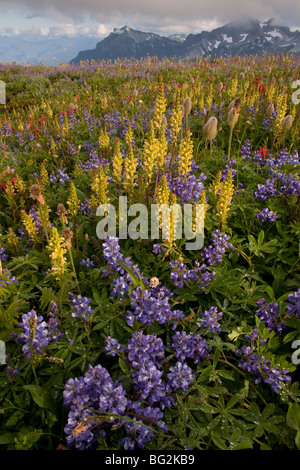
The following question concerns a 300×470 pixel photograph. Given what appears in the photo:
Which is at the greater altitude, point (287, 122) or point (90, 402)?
point (287, 122)

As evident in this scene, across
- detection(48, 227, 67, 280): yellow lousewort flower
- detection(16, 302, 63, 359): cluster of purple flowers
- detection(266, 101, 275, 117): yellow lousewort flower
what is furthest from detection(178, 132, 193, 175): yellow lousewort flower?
detection(266, 101, 275, 117): yellow lousewort flower

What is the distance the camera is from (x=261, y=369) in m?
1.69

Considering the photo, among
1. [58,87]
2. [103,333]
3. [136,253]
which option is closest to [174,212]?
[136,253]

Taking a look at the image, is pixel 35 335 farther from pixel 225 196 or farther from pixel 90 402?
pixel 225 196

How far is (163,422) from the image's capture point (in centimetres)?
144

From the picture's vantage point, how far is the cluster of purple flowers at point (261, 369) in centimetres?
160

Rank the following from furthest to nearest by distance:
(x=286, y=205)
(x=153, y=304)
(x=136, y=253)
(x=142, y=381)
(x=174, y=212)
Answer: (x=286, y=205) < (x=136, y=253) < (x=174, y=212) < (x=153, y=304) < (x=142, y=381)

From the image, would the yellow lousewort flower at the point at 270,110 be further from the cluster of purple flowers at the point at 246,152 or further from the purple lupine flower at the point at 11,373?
the purple lupine flower at the point at 11,373

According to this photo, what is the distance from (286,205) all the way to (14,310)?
2.52 m

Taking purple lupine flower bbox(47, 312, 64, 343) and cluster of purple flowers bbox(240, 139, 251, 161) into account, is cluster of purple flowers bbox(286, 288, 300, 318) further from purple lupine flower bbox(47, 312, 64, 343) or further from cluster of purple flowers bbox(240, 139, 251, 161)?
cluster of purple flowers bbox(240, 139, 251, 161)

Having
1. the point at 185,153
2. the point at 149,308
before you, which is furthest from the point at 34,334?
the point at 185,153

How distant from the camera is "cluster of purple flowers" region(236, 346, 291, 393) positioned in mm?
1600

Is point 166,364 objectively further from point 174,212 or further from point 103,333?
point 174,212
